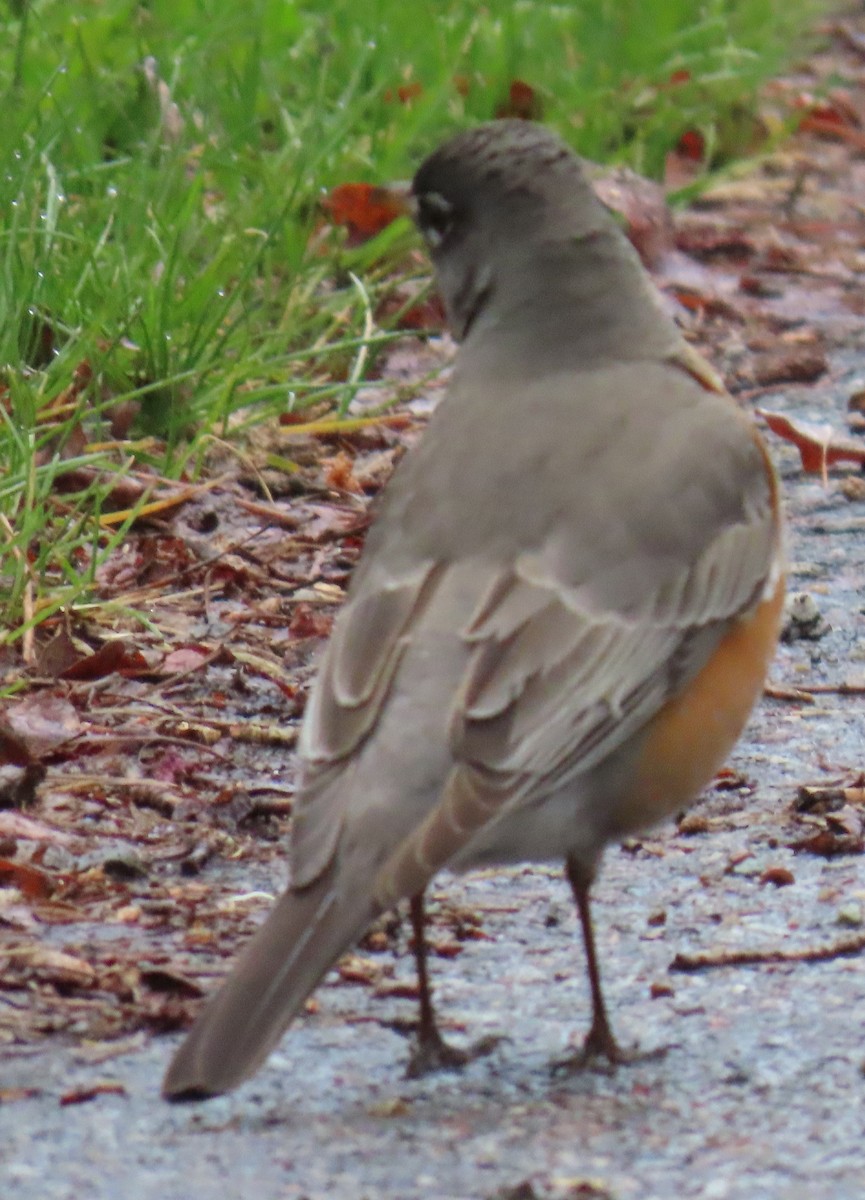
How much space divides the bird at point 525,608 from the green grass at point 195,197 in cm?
130

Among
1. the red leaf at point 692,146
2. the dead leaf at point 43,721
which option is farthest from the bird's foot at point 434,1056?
the red leaf at point 692,146

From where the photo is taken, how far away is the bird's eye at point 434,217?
4.22 m

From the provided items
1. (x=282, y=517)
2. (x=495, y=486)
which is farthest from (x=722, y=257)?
(x=495, y=486)

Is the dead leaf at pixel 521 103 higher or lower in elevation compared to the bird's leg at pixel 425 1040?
lower

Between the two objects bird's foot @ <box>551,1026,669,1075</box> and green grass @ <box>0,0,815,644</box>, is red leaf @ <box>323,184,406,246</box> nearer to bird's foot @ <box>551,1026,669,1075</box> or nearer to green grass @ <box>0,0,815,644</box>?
green grass @ <box>0,0,815,644</box>


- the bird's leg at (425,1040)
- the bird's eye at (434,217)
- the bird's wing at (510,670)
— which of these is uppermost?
the bird's eye at (434,217)

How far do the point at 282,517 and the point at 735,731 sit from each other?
8.16 ft

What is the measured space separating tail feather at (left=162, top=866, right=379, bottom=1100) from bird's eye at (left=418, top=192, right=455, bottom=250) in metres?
1.50

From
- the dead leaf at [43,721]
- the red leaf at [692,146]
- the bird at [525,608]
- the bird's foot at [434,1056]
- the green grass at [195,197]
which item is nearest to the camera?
the bird at [525,608]

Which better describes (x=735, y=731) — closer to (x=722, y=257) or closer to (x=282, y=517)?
(x=282, y=517)

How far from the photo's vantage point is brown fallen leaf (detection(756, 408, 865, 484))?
6.96 m

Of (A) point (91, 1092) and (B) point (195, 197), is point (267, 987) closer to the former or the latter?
(A) point (91, 1092)

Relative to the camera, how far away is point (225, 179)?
6.96 metres

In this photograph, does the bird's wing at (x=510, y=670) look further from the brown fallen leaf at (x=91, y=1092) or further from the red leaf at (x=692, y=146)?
the red leaf at (x=692, y=146)
